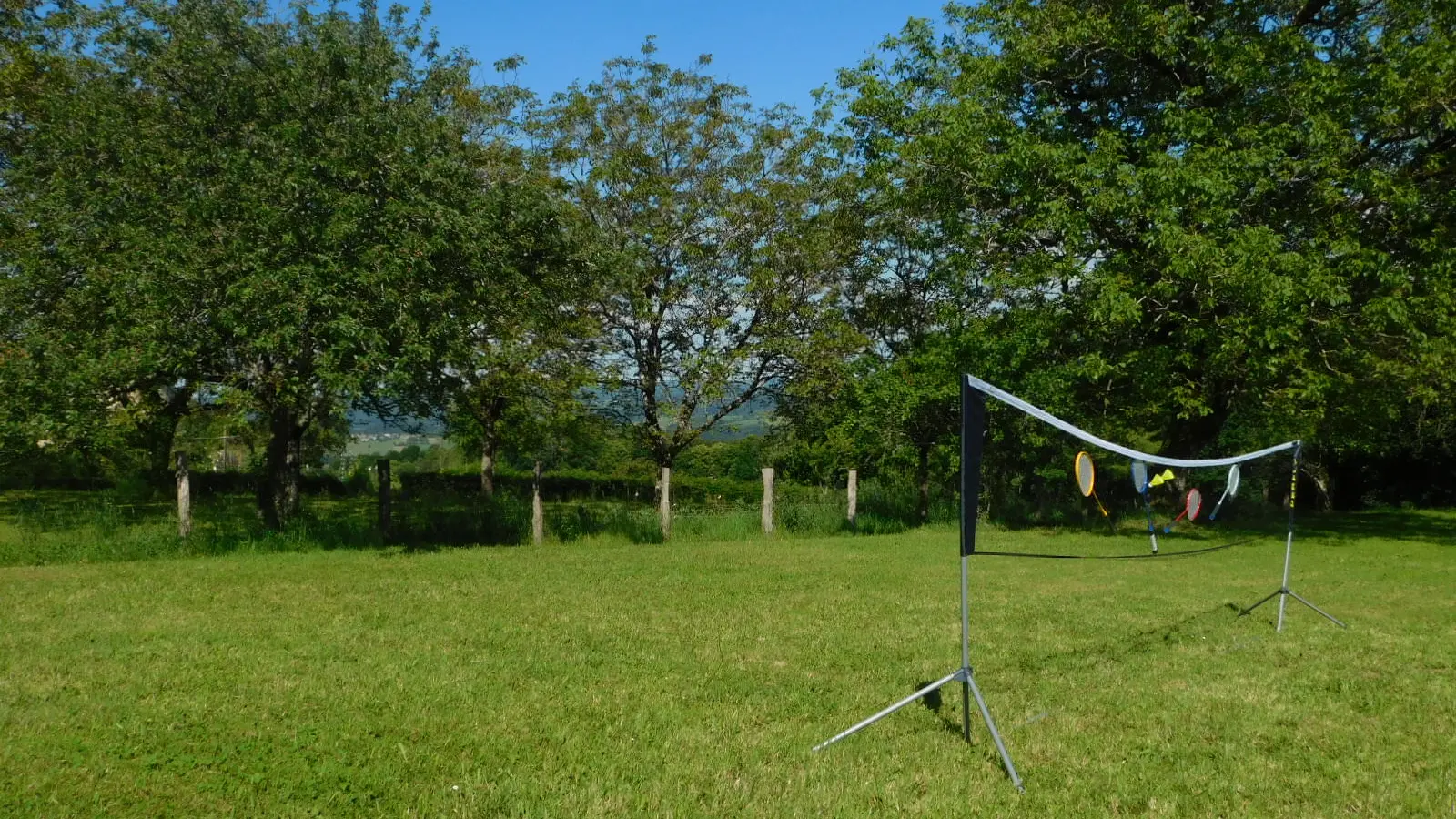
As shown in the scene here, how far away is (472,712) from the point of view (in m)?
6.44

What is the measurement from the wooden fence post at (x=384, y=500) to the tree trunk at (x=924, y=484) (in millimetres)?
12728

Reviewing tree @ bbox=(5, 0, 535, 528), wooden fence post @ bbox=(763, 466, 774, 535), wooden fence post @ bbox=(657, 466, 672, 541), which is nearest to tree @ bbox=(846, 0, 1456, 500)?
wooden fence post @ bbox=(763, 466, 774, 535)

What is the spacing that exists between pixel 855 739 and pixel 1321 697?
3835 millimetres

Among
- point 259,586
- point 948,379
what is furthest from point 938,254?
point 259,586

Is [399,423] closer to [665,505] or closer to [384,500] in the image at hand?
[384,500]

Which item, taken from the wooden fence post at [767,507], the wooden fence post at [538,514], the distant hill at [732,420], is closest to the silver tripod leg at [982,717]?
the wooden fence post at [538,514]

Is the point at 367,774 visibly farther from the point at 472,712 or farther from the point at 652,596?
the point at 652,596

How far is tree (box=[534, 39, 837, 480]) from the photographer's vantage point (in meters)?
24.5

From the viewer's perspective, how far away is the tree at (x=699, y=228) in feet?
80.3

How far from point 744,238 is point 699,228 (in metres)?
1.24

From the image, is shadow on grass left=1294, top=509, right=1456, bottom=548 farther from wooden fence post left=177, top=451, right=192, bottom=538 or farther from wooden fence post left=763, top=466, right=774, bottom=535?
wooden fence post left=177, top=451, right=192, bottom=538

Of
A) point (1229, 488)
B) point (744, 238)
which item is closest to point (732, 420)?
point (744, 238)

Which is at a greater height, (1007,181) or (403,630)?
(1007,181)

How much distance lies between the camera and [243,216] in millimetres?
15047
